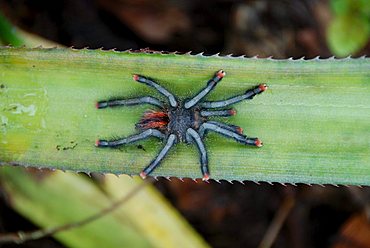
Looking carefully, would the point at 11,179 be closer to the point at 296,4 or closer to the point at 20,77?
the point at 20,77

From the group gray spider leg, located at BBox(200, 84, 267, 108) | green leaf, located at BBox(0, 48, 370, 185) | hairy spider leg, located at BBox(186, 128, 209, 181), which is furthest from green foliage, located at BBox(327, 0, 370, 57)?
hairy spider leg, located at BBox(186, 128, 209, 181)

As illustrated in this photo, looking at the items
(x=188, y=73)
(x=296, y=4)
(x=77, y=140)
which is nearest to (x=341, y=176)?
(x=188, y=73)

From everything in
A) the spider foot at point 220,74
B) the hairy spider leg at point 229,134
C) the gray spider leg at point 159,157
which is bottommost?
the gray spider leg at point 159,157

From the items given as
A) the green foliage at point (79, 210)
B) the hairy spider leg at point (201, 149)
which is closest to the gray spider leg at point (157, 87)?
the hairy spider leg at point (201, 149)

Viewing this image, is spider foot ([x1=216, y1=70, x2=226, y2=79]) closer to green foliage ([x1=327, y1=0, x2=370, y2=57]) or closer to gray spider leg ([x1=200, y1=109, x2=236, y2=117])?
gray spider leg ([x1=200, y1=109, x2=236, y2=117])

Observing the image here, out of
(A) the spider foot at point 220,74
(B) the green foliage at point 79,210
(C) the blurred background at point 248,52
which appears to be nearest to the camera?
(A) the spider foot at point 220,74

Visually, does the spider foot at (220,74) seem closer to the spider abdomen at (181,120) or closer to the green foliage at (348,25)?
the spider abdomen at (181,120)

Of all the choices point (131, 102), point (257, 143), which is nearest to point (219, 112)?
point (257, 143)
